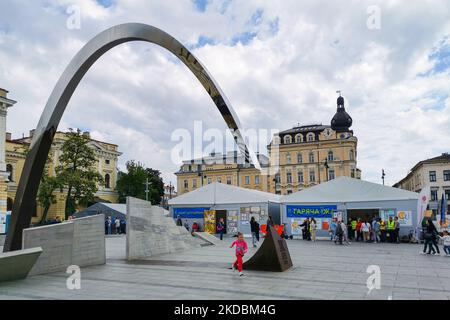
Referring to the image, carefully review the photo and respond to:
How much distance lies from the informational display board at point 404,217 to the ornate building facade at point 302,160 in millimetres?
42171

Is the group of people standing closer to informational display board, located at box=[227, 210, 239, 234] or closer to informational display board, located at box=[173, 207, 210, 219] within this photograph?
informational display board, located at box=[173, 207, 210, 219]

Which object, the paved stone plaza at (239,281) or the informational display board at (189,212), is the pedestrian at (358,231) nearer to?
the paved stone plaza at (239,281)

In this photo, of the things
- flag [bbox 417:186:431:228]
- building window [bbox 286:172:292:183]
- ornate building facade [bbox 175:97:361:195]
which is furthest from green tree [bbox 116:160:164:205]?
flag [bbox 417:186:431:228]

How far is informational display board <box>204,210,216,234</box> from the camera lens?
88.6ft

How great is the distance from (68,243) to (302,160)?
6187cm

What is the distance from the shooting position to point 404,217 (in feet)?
69.4

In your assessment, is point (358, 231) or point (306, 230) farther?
point (306, 230)

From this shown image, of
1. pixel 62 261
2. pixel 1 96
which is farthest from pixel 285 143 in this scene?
pixel 62 261

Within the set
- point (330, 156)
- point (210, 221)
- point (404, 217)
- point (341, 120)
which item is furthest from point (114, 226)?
point (341, 120)

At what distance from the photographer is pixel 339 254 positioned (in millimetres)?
15461

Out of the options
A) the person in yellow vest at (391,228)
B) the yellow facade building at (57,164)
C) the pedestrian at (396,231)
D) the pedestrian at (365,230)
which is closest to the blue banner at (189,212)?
the pedestrian at (365,230)

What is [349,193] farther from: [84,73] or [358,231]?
[84,73]

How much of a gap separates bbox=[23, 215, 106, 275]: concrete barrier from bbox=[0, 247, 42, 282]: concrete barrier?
0.66 m
